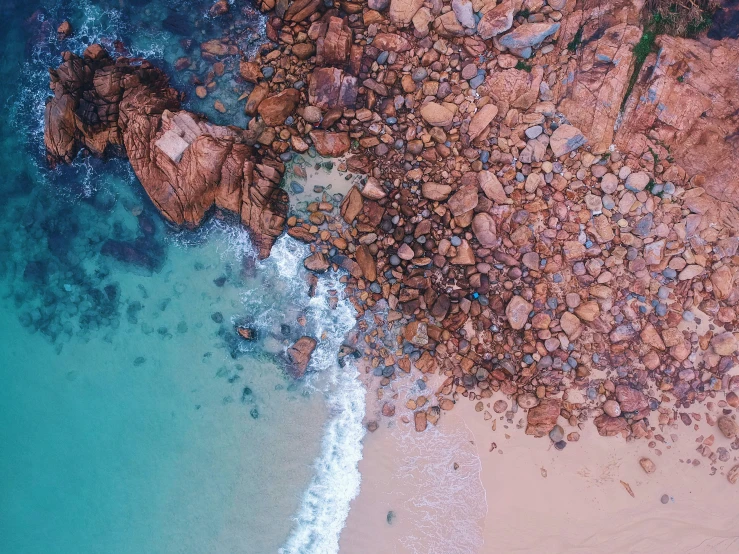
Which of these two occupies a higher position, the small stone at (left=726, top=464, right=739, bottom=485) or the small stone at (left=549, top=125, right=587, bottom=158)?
A: the small stone at (left=549, top=125, right=587, bottom=158)

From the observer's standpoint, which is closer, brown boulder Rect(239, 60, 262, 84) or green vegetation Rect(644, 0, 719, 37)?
green vegetation Rect(644, 0, 719, 37)

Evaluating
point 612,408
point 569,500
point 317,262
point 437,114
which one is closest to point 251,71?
point 437,114

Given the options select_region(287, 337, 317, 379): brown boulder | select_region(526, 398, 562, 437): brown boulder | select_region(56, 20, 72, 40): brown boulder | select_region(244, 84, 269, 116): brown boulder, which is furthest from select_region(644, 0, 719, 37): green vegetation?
select_region(56, 20, 72, 40): brown boulder

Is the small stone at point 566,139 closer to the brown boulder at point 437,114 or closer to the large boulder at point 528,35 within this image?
the large boulder at point 528,35

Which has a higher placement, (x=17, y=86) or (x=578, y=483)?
(x=17, y=86)

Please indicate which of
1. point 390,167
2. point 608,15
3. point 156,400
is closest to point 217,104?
point 390,167

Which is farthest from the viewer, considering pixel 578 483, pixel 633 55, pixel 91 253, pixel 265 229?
pixel 91 253

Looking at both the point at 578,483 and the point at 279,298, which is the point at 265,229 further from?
the point at 578,483

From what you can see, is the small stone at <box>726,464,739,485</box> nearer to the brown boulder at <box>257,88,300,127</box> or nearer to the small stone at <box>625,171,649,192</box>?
the small stone at <box>625,171,649,192</box>

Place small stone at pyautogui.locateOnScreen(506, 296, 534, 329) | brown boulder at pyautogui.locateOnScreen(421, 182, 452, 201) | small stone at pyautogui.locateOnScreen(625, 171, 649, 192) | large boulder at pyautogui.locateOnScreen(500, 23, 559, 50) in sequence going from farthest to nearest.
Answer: brown boulder at pyautogui.locateOnScreen(421, 182, 452, 201)
small stone at pyautogui.locateOnScreen(506, 296, 534, 329)
small stone at pyautogui.locateOnScreen(625, 171, 649, 192)
large boulder at pyautogui.locateOnScreen(500, 23, 559, 50)
